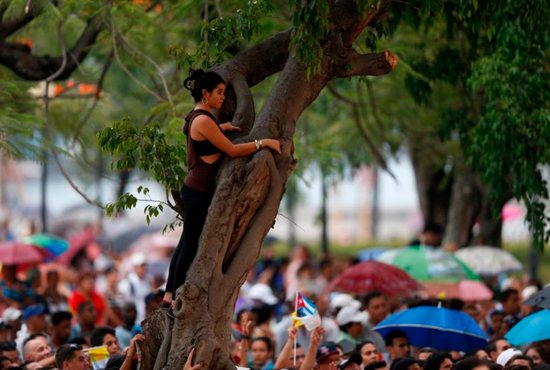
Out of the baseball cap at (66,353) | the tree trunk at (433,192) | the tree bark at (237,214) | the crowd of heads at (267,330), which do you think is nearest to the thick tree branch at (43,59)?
the crowd of heads at (267,330)

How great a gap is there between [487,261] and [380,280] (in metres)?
5.13

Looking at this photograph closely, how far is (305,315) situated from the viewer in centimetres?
1381

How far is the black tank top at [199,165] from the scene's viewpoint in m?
10.9

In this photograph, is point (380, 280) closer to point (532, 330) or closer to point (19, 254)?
point (532, 330)

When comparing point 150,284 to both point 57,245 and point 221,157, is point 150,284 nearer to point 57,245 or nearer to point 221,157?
point 57,245

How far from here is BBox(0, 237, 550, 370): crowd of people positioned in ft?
44.2

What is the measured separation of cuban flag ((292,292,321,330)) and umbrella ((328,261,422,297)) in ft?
19.7

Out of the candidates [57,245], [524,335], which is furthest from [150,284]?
[524,335]

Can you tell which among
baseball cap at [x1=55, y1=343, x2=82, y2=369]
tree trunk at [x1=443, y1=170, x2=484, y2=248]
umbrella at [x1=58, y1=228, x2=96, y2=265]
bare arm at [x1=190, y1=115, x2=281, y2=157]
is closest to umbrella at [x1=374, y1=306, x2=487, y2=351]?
baseball cap at [x1=55, y1=343, x2=82, y2=369]

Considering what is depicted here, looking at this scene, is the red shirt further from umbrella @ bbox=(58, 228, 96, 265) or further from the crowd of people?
umbrella @ bbox=(58, 228, 96, 265)

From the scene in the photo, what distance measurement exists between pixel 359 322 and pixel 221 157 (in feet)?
21.6

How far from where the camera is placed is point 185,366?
34.0 ft

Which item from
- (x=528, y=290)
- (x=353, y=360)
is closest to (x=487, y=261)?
(x=528, y=290)

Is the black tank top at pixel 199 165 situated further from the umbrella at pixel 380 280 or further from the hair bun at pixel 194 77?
the umbrella at pixel 380 280
